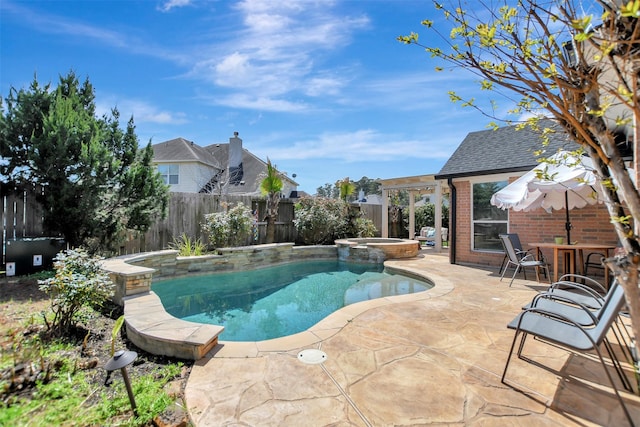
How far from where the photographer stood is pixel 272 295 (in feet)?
21.5

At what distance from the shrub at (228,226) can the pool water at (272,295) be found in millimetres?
1397

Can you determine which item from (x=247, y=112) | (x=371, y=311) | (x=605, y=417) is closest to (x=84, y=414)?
(x=371, y=311)

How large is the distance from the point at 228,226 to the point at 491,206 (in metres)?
8.22

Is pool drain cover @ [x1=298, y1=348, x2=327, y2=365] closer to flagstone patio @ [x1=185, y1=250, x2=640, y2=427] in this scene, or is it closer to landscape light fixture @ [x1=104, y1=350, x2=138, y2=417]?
flagstone patio @ [x1=185, y1=250, x2=640, y2=427]

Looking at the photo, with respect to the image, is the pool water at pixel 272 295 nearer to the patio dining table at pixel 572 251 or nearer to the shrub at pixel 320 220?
the patio dining table at pixel 572 251

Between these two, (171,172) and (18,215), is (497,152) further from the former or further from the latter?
(171,172)

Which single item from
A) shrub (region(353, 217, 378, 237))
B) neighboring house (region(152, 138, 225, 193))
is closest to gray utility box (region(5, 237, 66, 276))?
shrub (region(353, 217, 378, 237))

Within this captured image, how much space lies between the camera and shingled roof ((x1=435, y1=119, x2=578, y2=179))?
27.0 feet

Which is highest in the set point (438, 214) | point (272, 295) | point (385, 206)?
point (385, 206)

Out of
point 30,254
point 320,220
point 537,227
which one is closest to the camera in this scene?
point 30,254

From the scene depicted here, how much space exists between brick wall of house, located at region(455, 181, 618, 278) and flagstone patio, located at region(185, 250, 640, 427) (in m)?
5.28

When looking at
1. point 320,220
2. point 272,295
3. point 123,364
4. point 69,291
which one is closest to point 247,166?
point 320,220

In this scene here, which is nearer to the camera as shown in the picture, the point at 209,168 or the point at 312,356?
the point at 312,356

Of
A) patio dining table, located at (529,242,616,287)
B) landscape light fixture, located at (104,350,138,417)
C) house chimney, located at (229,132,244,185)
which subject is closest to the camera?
landscape light fixture, located at (104,350,138,417)
